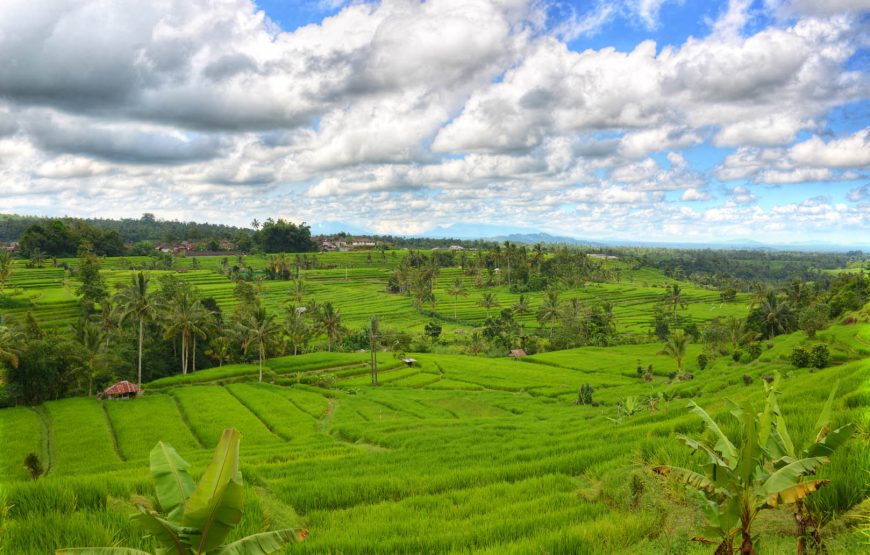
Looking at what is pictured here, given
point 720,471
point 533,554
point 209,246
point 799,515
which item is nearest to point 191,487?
point 533,554

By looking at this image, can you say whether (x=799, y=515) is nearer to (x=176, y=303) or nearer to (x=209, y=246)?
(x=176, y=303)

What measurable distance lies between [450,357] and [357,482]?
5470 centimetres

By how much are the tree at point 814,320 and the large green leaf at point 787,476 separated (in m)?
49.4

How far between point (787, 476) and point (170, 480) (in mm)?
5584

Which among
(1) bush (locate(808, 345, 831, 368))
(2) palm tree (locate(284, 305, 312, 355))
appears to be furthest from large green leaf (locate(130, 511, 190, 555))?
(2) palm tree (locate(284, 305, 312, 355))

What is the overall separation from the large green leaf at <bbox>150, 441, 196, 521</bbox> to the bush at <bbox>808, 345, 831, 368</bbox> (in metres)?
37.7

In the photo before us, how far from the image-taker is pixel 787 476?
4609mm

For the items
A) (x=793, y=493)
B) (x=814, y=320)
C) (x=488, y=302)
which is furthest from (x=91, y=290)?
(x=814, y=320)

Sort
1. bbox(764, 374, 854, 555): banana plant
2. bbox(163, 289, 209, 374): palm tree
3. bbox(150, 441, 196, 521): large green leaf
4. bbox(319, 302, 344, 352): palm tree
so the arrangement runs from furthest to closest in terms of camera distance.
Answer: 1. bbox(319, 302, 344, 352): palm tree
2. bbox(163, 289, 209, 374): palm tree
3. bbox(764, 374, 854, 555): banana plant
4. bbox(150, 441, 196, 521): large green leaf

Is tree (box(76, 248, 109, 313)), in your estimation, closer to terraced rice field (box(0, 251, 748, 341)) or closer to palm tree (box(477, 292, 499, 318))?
terraced rice field (box(0, 251, 748, 341))

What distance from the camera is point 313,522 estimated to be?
7840mm

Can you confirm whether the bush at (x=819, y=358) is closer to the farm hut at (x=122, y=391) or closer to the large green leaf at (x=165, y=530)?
the large green leaf at (x=165, y=530)

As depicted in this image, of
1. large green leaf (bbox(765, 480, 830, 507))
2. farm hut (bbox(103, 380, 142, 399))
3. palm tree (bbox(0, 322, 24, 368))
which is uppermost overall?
large green leaf (bbox(765, 480, 830, 507))

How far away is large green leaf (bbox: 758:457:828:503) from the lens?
14.9 feet
